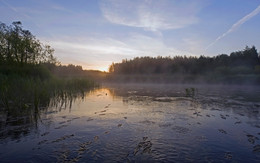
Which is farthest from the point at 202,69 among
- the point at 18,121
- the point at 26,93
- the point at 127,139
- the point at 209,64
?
the point at 18,121

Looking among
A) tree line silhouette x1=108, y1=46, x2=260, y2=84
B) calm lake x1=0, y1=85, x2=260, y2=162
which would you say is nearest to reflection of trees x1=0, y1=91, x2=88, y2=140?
calm lake x1=0, y1=85, x2=260, y2=162

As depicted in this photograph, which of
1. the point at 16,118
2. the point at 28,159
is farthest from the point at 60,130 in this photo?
the point at 16,118

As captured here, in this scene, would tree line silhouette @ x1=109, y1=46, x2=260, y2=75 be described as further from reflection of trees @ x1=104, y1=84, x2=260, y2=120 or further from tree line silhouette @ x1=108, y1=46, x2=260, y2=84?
reflection of trees @ x1=104, y1=84, x2=260, y2=120

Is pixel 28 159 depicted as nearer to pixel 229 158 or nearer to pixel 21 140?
pixel 21 140

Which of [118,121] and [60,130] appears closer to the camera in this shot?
[60,130]

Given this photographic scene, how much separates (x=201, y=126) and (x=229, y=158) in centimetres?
244

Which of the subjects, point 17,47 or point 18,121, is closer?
point 18,121

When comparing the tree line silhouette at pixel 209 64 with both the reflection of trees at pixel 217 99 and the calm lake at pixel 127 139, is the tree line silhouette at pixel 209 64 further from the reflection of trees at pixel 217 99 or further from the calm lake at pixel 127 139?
the calm lake at pixel 127 139

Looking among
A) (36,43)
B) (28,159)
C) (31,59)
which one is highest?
(36,43)

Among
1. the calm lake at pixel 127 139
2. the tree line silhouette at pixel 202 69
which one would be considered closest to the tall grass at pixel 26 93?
the calm lake at pixel 127 139

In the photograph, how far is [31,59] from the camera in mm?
20719

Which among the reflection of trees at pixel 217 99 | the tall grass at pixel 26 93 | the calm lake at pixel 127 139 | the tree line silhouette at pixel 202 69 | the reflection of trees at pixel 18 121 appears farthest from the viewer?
the tree line silhouette at pixel 202 69

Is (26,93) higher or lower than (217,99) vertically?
higher

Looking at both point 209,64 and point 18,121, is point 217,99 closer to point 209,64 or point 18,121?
point 18,121
